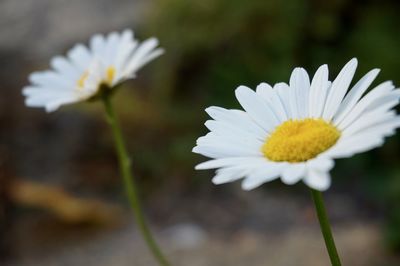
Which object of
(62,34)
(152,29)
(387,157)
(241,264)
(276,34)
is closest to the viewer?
(241,264)

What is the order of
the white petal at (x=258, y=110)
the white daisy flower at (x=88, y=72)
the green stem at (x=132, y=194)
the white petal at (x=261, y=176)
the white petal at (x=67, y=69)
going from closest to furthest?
the white petal at (x=261, y=176) → the white petal at (x=258, y=110) → the green stem at (x=132, y=194) → the white daisy flower at (x=88, y=72) → the white petal at (x=67, y=69)

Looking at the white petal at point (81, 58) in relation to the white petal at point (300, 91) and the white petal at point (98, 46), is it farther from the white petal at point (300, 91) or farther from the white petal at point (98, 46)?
the white petal at point (300, 91)

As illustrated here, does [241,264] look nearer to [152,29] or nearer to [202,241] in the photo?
[202,241]

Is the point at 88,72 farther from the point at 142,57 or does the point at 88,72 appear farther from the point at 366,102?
the point at 366,102

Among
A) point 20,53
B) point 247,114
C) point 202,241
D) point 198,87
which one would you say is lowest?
point 247,114

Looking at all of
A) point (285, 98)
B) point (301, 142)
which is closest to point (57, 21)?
point (285, 98)

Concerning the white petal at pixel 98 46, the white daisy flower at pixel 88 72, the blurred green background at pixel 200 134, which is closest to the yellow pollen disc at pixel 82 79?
the white daisy flower at pixel 88 72

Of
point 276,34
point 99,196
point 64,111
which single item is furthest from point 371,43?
point 64,111

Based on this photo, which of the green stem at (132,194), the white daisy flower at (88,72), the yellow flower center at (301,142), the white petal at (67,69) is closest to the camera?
the yellow flower center at (301,142)

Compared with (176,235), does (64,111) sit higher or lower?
higher
